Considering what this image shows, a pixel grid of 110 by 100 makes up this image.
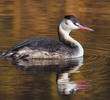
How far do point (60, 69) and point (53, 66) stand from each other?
303mm

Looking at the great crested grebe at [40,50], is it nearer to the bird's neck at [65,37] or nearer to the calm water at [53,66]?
the calm water at [53,66]

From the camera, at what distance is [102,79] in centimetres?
1045

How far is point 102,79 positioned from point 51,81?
1.00m

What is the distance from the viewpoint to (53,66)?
11742 millimetres

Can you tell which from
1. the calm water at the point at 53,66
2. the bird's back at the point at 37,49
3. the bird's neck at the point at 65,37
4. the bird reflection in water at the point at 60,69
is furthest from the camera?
the bird's neck at the point at 65,37

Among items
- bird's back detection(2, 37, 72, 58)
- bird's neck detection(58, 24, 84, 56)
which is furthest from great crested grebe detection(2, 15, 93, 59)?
bird's neck detection(58, 24, 84, 56)

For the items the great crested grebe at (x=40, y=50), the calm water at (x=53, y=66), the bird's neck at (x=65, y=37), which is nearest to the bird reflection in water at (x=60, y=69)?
the calm water at (x=53, y=66)

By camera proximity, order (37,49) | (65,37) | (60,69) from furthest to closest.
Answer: (65,37)
(37,49)
(60,69)


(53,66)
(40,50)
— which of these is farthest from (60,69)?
(40,50)

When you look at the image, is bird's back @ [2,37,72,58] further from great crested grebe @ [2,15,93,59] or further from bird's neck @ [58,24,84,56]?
bird's neck @ [58,24,84,56]

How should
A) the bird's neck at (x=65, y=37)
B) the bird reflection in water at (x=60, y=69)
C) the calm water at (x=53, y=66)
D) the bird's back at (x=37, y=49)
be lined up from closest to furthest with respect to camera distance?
the calm water at (x=53, y=66) < the bird reflection in water at (x=60, y=69) < the bird's back at (x=37, y=49) < the bird's neck at (x=65, y=37)

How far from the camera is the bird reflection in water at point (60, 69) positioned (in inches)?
390

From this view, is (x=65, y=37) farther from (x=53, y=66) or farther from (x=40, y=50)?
(x=53, y=66)

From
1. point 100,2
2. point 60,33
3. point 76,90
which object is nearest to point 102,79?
point 76,90
